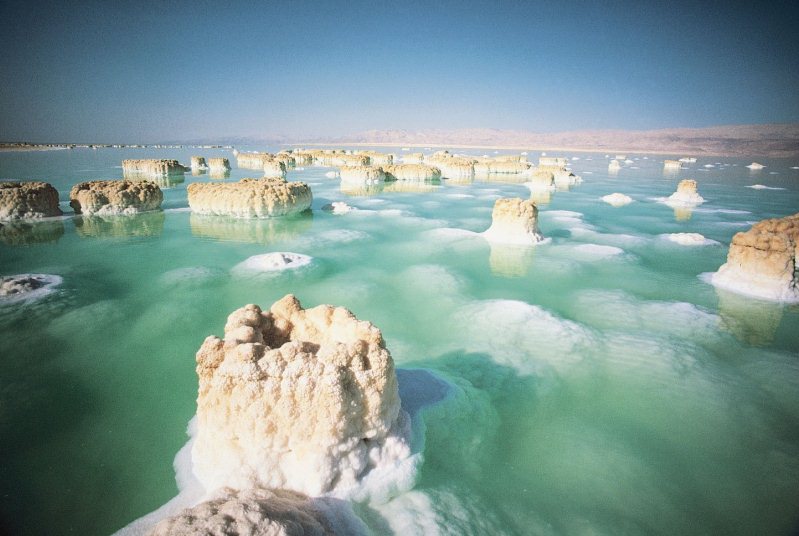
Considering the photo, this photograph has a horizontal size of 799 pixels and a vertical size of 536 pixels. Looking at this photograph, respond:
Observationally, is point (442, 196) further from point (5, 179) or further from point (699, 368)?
point (5, 179)

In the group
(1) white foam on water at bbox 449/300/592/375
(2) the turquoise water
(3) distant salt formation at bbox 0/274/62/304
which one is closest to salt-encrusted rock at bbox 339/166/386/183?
(2) the turquoise water

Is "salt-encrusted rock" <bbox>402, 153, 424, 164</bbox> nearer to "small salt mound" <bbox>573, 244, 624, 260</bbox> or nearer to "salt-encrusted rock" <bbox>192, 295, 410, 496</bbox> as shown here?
"small salt mound" <bbox>573, 244, 624, 260</bbox>

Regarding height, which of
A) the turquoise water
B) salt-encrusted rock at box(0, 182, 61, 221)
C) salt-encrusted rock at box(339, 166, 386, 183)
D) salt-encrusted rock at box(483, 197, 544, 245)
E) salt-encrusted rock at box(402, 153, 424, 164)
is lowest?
the turquoise water

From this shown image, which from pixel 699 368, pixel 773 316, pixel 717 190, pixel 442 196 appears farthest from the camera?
pixel 717 190

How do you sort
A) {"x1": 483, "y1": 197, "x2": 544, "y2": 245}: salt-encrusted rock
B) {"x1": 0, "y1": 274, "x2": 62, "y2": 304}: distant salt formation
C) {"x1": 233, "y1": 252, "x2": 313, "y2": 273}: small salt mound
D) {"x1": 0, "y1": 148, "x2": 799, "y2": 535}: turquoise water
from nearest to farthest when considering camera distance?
{"x1": 0, "y1": 148, "x2": 799, "y2": 535}: turquoise water < {"x1": 0, "y1": 274, "x2": 62, "y2": 304}: distant salt formation < {"x1": 233, "y1": 252, "x2": 313, "y2": 273}: small salt mound < {"x1": 483, "y1": 197, "x2": 544, "y2": 245}: salt-encrusted rock

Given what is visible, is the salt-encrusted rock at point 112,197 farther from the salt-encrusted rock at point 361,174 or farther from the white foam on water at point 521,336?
the white foam on water at point 521,336

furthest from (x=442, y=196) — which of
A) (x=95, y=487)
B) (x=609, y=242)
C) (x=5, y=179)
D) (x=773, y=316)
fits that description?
(x=5, y=179)

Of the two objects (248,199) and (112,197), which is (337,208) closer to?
(248,199)
